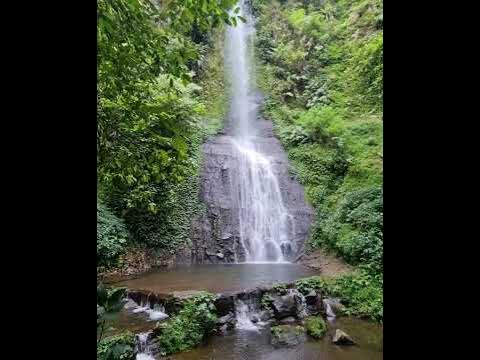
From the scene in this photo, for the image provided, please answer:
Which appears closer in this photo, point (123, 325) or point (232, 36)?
point (123, 325)

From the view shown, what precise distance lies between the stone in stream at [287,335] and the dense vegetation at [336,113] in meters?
1.64

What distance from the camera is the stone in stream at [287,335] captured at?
21.1 ft

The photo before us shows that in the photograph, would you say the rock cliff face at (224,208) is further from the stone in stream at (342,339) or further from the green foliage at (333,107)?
the stone in stream at (342,339)

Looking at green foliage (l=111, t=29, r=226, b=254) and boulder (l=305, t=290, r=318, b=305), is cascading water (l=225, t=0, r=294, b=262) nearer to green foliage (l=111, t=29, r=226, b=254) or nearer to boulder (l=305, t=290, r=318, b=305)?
green foliage (l=111, t=29, r=226, b=254)

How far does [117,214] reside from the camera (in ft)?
38.2

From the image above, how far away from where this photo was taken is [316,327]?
22.4ft

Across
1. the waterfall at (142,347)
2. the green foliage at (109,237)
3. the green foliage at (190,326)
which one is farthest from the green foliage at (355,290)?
the green foliage at (109,237)

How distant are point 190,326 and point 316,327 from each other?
2.20m
